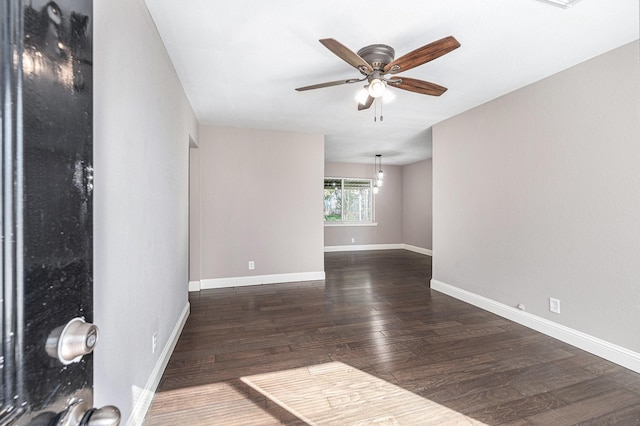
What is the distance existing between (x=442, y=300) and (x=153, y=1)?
4.05 meters

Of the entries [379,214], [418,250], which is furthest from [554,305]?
[379,214]

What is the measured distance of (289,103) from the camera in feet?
10.6

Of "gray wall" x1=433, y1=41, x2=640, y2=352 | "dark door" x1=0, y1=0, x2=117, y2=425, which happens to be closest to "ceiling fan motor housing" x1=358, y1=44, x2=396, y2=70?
"gray wall" x1=433, y1=41, x2=640, y2=352

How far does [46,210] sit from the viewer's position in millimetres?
408

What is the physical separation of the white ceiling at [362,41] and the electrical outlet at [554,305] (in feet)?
6.96

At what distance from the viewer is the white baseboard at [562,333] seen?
2.13m

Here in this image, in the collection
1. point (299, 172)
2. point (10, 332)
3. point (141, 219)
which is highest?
point (299, 172)

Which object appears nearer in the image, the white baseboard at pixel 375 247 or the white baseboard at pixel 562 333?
the white baseboard at pixel 562 333

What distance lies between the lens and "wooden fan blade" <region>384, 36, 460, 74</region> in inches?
67.9

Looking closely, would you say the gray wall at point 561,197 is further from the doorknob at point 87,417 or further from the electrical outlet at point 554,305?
the doorknob at point 87,417

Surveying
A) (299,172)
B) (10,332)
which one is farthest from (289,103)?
(10,332)

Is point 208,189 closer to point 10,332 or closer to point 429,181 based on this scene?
point 10,332

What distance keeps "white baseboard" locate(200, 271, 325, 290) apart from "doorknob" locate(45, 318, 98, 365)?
3880 millimetres

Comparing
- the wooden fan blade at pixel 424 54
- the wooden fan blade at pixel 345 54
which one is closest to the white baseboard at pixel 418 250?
the wooden fan blade at pixel 424 54
